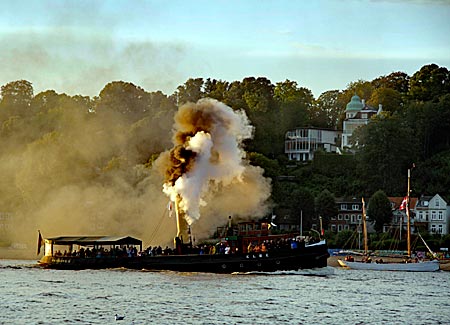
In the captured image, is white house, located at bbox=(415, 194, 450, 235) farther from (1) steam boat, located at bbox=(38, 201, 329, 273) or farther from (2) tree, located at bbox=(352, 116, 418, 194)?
(1) steam boat, located at bbox=(38, 201, 329, 273)

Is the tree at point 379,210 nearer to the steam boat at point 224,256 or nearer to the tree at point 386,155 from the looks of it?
the tree at point 386,155

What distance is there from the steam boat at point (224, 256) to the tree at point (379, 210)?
66.1 m

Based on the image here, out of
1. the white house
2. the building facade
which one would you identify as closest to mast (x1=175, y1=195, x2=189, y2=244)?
the building facade

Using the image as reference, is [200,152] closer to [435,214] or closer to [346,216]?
[435,214]

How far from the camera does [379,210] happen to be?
555 ft

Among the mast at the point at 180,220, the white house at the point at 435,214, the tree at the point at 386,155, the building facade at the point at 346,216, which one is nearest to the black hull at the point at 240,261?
the mast at the point at 180,220

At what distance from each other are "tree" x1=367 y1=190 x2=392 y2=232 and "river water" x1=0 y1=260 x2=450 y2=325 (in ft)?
215

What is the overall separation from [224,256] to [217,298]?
17.7 meters

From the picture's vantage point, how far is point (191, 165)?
101750mm

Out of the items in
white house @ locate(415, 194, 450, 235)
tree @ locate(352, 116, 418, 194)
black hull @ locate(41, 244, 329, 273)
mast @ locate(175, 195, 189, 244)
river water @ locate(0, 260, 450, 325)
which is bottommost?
river water @ locate(0, 260, 450, 325)

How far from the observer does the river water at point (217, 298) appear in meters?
69.2

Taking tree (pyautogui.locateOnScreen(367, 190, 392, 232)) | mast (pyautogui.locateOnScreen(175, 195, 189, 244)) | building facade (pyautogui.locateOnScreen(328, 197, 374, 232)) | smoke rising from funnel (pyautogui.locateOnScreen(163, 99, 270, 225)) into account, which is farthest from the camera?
building facade (pyautogui.locateOnScreen(328, 197, 374, 232))

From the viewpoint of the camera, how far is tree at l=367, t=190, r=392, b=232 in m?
169

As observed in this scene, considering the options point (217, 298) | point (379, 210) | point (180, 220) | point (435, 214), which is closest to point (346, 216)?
point (379, 210)
